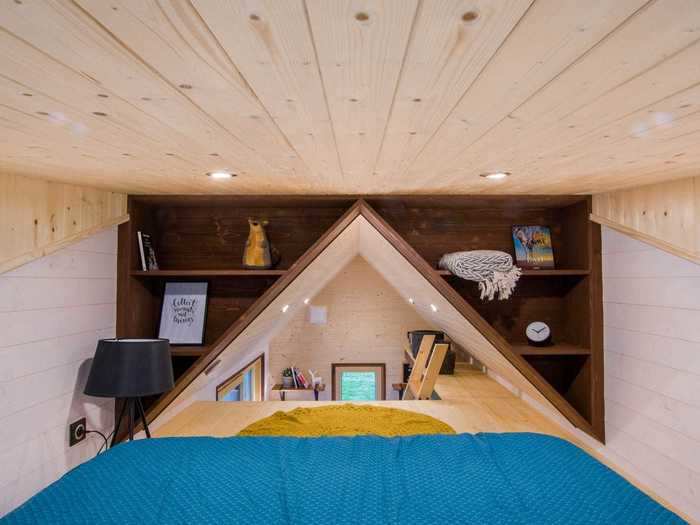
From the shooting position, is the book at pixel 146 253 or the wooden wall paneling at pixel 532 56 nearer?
the wooden wall paneling at pixel 532 56

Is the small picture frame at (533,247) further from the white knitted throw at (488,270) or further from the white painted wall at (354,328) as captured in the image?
the white painted wall at (354,328)

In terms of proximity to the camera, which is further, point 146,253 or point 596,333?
point 146,253

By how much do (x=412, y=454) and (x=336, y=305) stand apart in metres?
4.29

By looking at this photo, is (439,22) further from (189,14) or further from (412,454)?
(412,454)

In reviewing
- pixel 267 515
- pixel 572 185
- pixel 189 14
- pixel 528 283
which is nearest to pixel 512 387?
pixel 528 283

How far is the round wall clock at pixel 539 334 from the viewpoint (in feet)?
8.47

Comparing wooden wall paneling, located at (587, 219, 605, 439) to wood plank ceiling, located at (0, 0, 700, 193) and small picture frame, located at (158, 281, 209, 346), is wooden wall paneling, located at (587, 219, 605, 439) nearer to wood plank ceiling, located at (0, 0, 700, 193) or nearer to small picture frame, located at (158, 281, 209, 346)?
wood plank ceiling, located at (0, 0, 700, 193)

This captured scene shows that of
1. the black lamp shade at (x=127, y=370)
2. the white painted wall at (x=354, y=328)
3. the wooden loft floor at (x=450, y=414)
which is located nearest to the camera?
the black lamp shade at (x=127, y=370)

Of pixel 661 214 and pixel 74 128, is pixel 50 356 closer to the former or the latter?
pixel 74 128

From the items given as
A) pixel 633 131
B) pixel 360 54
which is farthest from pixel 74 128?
pixel 633 131

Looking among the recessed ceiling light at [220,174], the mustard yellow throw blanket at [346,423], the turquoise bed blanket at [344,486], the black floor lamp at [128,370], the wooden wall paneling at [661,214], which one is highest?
the recessed ceiling light at [220,174]

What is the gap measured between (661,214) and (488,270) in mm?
784

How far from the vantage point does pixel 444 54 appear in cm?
79

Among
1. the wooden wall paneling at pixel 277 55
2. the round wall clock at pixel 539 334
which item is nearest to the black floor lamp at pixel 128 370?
the wooden wall paneling at pixel 277 55
